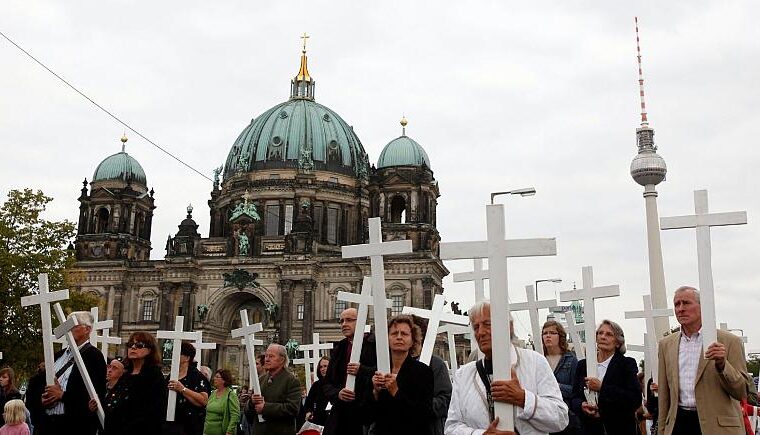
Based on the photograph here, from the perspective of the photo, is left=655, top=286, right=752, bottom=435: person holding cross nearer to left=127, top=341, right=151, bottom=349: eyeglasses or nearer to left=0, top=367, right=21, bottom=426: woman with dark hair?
left=127, top=341, right=151, bottom=349: eyeglasses

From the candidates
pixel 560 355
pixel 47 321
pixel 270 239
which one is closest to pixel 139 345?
pixel 47 321

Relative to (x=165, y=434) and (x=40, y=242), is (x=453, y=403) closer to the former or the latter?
(x=165, y=434)

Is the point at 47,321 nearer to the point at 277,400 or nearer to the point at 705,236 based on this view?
the point at 277,400

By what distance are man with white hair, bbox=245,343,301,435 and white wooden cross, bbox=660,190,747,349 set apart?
4.72 m

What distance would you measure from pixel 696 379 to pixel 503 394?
2623 millimetres

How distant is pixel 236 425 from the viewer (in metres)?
10.8

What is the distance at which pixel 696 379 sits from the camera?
6.85 metres

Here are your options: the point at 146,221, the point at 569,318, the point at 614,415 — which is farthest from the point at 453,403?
the point at 146,221

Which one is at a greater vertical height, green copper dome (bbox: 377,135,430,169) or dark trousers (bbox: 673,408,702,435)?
green copper dome (bbox: 377,135,430,169)

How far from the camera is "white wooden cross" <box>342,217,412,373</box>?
257 inches

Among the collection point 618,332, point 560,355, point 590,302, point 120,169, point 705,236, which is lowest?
point 560,355

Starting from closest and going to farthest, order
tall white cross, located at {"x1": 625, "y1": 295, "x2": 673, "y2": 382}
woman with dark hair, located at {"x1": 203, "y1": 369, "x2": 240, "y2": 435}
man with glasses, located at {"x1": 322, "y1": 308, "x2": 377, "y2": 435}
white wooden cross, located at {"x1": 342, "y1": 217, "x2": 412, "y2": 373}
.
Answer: white wooden cross, located at {"x1": 342, "y1": 217, "x2": 412, "y2": 373} < man with glasses, located at {"x1": 322, "y1": 308, "x2": 377, "y2": 435} < tall white cross, located at {"x1": 625, "y1": 295, "x2": 673, "y2": 382} < woman with dark hair, located at {"x1": 203, "y1": 369, "x2": 240, "y2": 435}

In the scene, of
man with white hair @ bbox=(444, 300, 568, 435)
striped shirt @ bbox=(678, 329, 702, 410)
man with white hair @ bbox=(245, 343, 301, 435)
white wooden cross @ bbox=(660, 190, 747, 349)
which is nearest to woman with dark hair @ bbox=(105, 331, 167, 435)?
man with white hair @ bbox=(245, 343, 301, 435)

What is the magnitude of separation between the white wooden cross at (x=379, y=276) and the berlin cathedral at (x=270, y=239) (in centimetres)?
4575
